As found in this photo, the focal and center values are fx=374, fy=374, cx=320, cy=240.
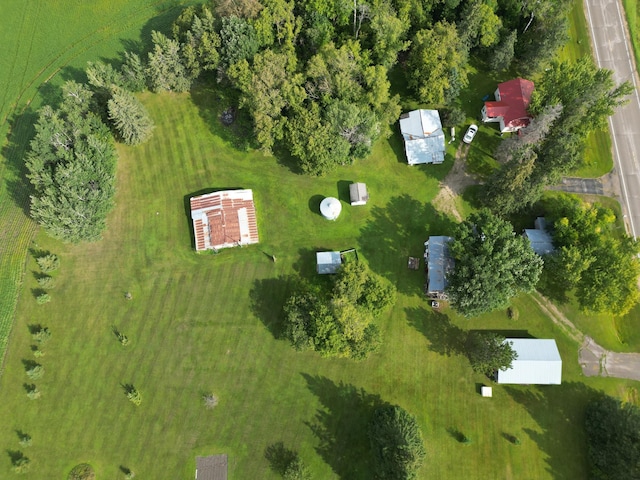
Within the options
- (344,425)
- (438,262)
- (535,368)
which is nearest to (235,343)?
(344,425)

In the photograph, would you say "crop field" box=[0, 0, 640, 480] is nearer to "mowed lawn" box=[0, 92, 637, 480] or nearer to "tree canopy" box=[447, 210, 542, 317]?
"mowed lawn" box=[0, 92, 637, 480]

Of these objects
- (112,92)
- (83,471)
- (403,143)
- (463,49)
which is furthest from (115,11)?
(83,471)

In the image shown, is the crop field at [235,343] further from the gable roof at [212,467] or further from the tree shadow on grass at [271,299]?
the gable roof at [212,467]

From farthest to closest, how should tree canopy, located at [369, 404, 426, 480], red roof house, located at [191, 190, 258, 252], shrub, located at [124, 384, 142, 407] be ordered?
red roof house, located at [191, 190, 258, 252], shrub, located at [124, 384, 142, 407], tree canopy, located at [369, 404, 426, 480]

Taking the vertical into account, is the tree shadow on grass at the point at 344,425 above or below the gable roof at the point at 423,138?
below

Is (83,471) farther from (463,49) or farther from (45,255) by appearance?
(463,49)

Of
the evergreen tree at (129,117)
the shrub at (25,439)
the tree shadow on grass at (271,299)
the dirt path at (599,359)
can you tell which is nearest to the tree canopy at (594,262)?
the dirt path at (599,359)

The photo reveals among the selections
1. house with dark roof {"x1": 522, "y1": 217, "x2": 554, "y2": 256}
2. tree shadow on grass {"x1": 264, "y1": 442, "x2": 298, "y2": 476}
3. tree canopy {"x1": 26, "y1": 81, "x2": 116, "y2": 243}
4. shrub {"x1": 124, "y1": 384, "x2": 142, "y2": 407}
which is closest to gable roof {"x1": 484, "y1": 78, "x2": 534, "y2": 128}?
house with dark roof {"x1": 522, "y1": 217, "x2": 554, "y2": 256}
